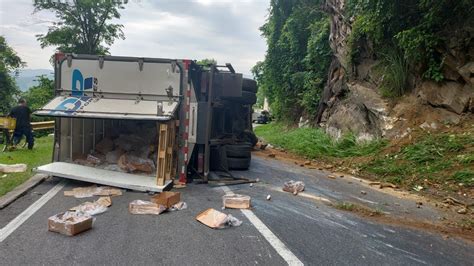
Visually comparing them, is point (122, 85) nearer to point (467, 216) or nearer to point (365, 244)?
point (365, 244)

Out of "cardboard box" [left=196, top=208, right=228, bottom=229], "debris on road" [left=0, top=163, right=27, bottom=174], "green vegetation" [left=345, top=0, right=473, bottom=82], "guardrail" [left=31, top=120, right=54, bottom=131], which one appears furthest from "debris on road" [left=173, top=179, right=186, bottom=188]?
"guardrail" [left=31, top=120, right=54, bottom=131]

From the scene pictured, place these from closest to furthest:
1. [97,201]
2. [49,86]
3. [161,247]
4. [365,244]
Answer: [161,247] → [365,244] → [97,201] → [49,86]

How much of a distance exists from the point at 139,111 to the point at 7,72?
36.5 metres

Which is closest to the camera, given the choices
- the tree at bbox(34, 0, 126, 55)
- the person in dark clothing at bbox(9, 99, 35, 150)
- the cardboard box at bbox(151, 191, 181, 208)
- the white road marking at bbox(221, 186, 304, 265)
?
the white road marking at bbox(221, 186, 304, 265)

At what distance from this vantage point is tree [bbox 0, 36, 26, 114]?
3538 centimetres

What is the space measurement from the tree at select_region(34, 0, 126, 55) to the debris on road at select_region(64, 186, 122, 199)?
3011 cm

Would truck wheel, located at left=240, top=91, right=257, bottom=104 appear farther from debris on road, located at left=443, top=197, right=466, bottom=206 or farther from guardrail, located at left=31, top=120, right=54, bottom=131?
guardrail, located at left=31, top=120, right=54, bottom=131

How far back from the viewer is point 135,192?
6.35 m

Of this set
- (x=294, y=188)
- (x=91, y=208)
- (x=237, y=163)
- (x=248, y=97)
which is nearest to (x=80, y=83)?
(x=91, y=208)

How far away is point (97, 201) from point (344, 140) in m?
8.43

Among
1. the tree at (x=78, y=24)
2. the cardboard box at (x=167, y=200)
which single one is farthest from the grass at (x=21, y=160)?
the tree at (x=78, y=24)

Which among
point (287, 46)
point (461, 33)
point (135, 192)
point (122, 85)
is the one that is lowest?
point (135, 192)

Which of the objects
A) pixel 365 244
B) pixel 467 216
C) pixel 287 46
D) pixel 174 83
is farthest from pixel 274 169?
pixel 287 46

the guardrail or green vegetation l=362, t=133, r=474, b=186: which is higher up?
green vegetation l=362, t=133, r=474, b=186
